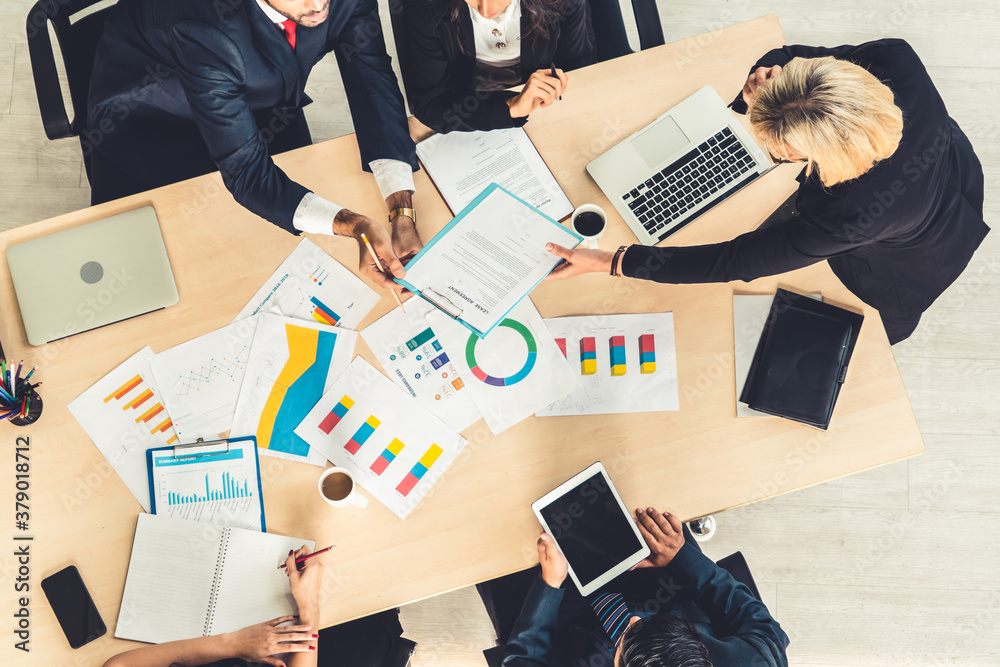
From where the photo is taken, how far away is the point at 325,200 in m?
1.40

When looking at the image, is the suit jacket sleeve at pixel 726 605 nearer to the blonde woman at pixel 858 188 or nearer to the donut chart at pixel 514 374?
the donut chart at pixel 514 374

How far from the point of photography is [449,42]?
4.90 feet

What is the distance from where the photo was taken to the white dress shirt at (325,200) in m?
1.36

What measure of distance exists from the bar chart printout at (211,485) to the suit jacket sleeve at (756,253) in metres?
0.97

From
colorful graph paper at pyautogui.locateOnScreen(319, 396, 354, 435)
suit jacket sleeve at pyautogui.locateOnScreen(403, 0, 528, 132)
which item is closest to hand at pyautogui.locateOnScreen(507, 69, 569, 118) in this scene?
suit jacket sleeve at pyautogui.locateOnScreen(403, 0, 528, 132)

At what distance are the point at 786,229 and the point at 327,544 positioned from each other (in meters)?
1.20

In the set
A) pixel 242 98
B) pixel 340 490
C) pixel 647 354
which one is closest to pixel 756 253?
pixel 647 354

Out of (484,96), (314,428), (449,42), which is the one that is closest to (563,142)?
(484,96)

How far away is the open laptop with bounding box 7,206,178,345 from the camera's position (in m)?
1.40

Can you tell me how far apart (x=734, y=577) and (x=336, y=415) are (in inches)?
43.4

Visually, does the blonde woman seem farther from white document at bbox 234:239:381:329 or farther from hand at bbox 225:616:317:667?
hand at bbox 225:616:317:667

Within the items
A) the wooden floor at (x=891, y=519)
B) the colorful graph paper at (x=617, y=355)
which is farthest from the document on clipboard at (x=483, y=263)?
the wooden floor at (x=891, y=519)

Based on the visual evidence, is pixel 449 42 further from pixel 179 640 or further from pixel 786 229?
pixel 179 640

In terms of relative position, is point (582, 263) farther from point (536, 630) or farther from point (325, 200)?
point (536, 630)
